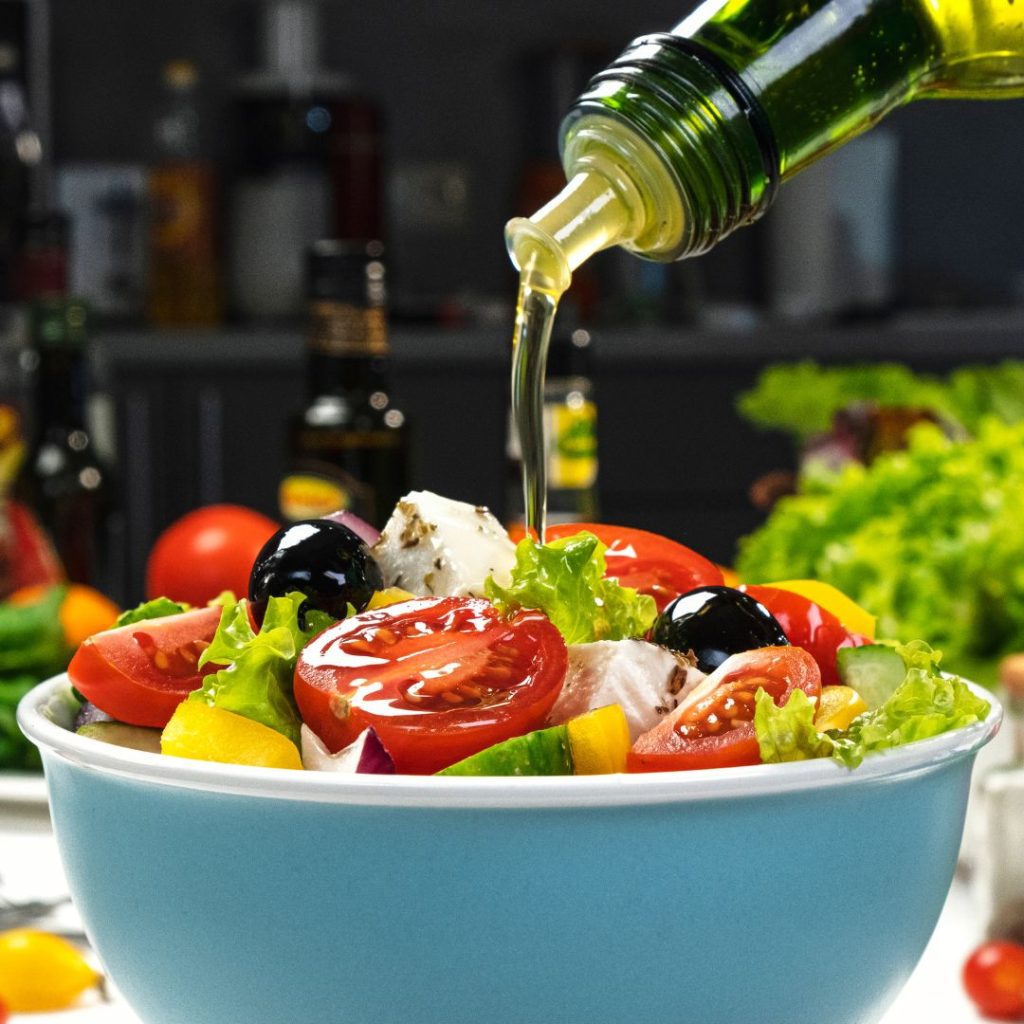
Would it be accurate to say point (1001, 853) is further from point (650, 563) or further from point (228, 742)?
point (228, 742)

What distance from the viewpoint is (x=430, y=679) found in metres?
0.55

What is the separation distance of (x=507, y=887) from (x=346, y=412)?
886 millimetres

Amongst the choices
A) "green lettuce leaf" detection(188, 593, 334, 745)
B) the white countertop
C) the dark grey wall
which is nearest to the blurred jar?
the white countertop

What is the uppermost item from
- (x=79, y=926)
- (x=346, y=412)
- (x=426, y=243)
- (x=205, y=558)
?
(x=426, y=243)

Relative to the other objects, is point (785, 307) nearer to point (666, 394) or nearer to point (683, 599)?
point (666, 394)

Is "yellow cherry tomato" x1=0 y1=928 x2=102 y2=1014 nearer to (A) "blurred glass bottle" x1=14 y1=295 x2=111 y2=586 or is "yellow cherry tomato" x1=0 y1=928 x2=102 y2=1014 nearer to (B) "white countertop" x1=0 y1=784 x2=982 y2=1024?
(B) "white countertop" x1=0 y1=784 x2=982 y2=1024

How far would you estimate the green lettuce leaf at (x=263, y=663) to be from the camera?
0.55 metres

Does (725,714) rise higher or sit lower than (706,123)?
lower

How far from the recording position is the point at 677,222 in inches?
28.0

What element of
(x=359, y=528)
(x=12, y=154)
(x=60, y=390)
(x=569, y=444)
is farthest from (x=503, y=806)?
(x=12, y=154)

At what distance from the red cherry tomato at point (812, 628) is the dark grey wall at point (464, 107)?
3384mm

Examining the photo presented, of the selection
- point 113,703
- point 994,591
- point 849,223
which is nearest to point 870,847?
point 113,703

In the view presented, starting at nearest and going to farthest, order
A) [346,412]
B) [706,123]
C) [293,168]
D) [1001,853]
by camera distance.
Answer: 1. [706,123]
2. [1001,853]
3. [346,412]
4. [293,168]

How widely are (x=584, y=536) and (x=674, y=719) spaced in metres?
0.10
